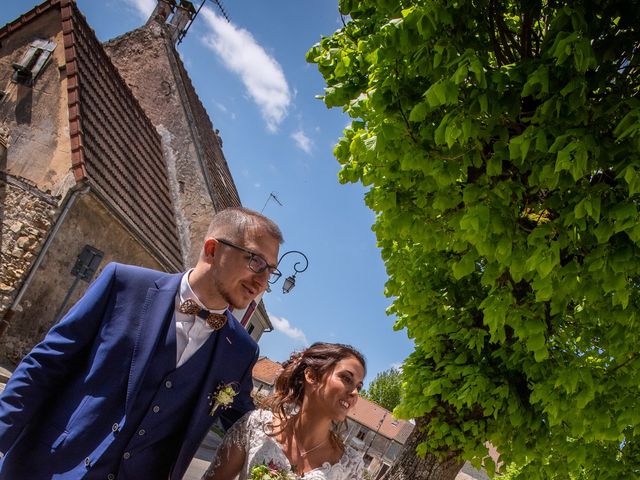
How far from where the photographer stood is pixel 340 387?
121 inches

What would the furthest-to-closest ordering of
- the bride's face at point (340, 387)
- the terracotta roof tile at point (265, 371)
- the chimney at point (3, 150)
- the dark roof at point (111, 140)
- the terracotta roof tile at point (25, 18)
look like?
1. the terracotta roof tile at point (265, 371)
2. the terracotta roof tile at point (25, 18)
3. the dark roof at point (111, 140)
4. the chimney at point (3, 150)
5. the bride's face at point (340, 387)

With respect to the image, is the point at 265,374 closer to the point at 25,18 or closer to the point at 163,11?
the point at 163,11

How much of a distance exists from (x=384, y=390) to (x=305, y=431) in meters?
57.9

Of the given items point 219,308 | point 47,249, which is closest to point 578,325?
point 219,308

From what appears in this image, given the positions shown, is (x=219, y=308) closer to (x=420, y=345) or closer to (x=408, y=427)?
(x=420, y=345)

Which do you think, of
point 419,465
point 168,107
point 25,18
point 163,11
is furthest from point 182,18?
point 419,465

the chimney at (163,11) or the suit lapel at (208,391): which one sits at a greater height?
the chimney at (163,11)

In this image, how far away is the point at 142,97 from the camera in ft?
59.4

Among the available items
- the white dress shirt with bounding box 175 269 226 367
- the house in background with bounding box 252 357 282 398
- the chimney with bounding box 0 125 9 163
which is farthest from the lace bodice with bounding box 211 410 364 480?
the house in background with bounding box 252 357 282 398

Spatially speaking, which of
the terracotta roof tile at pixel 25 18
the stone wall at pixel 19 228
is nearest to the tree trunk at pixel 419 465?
the stone wall at pixel 19 228

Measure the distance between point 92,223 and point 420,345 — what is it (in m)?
8.13

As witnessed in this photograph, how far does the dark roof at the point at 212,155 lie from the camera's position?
18.5 metres

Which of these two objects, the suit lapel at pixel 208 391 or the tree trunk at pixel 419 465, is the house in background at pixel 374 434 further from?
the suit lapel at pixel 208 391

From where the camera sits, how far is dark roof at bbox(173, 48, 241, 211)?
1845 cm
